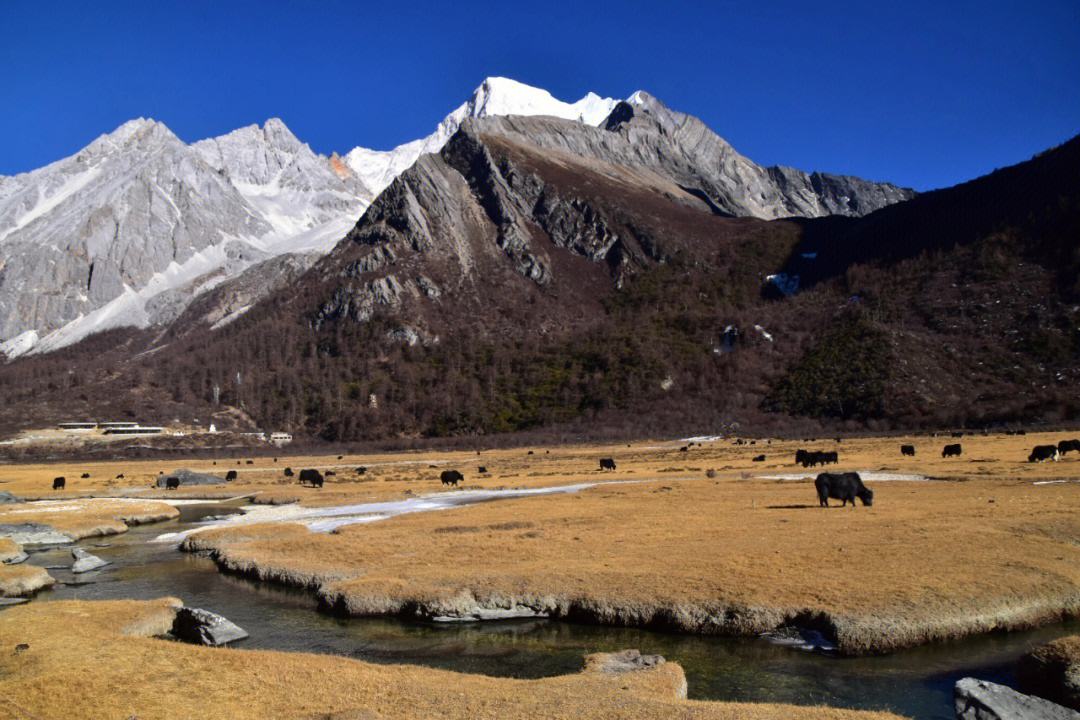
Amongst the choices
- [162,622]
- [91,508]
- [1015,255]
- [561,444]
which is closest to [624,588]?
[162,622]

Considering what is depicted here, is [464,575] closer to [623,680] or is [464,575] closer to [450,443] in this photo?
[623,680]

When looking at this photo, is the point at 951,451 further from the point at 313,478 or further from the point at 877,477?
the point at 313,478

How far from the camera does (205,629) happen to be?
21.2m

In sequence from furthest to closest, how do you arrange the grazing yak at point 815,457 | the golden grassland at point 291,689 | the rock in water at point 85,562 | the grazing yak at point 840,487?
the grazing yak at point 815,457, the grazing yak at point 840,487, the rock in water at point 85,562, the golden grassland at point 291,689

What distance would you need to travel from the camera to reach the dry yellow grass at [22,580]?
28.7 metres

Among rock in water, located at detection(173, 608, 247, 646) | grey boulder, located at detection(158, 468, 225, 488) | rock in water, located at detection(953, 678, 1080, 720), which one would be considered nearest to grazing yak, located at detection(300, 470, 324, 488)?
grey boulder, located at detection(158, 468, 225, 488)

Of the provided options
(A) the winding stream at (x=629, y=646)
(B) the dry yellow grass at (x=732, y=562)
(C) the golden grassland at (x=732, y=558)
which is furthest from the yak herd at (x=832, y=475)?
(A) the winding stream at (x=629, y=646)

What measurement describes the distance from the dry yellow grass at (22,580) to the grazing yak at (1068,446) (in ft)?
243

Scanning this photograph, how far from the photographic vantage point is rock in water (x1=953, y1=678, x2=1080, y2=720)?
1338cm

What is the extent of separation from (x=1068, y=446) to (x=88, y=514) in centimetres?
8364

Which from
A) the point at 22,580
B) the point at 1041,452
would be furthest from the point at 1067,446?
the point at 22,580

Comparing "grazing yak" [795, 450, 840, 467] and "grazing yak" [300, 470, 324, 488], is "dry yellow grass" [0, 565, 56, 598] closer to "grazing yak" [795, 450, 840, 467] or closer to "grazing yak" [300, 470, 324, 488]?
"grazing yak" [300, 470, 324, 488]

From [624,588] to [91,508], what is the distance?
55277mm

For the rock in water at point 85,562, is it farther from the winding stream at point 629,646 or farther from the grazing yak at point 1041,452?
the grazing yak at point 1041,452
